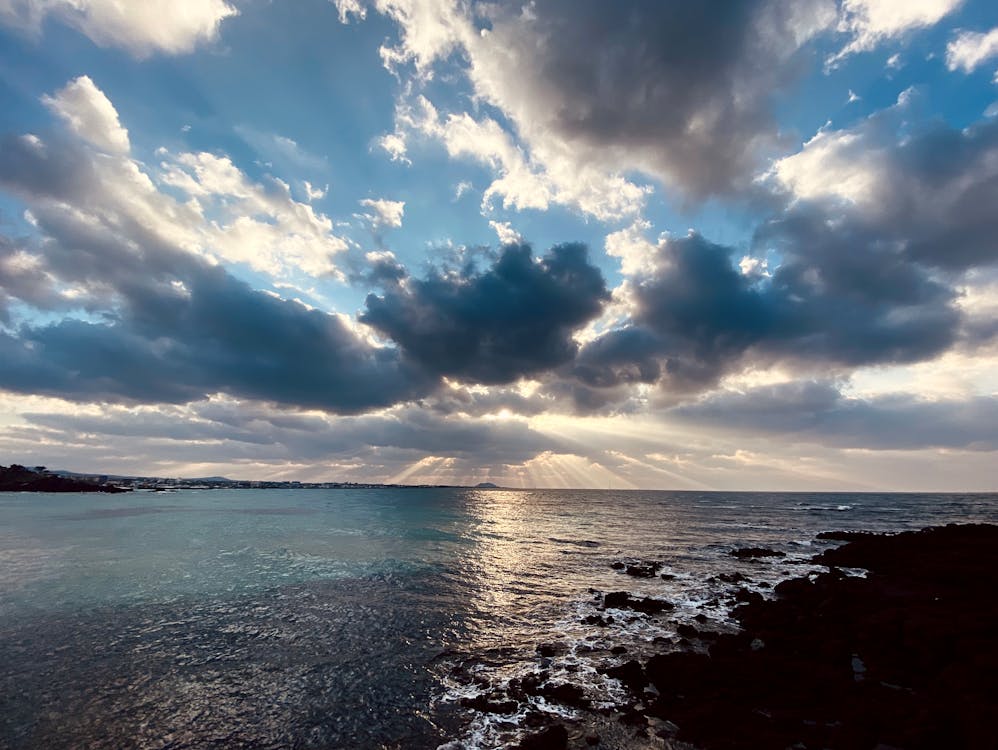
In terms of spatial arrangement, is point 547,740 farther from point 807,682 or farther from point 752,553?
point 752,553

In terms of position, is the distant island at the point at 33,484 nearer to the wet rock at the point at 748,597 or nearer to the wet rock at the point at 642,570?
the wet rock at the point at 642,570

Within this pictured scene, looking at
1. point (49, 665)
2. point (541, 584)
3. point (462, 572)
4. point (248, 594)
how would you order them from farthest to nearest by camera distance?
point (462, 572)
point (541, 584)
point (248, 594)
point (49, 665)

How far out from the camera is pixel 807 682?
50.6ft

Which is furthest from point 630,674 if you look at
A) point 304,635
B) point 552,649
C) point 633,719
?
point 304,635

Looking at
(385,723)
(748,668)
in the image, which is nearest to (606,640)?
(748,668)

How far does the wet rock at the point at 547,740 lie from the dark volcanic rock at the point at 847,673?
344 centimetres

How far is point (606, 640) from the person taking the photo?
839 inches

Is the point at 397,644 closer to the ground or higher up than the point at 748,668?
closer to the ground

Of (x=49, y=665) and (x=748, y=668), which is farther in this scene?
(x=49, y=665)

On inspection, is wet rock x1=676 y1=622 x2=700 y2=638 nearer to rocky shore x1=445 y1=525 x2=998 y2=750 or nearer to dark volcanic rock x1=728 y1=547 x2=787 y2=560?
rocky shore x1=445 y1=525 x2=998 y2=750

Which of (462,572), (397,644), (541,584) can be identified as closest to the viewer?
(397,644)

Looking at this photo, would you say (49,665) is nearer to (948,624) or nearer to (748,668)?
(748,668)

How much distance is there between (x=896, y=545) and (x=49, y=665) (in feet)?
219

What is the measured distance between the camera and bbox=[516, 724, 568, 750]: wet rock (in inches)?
486
